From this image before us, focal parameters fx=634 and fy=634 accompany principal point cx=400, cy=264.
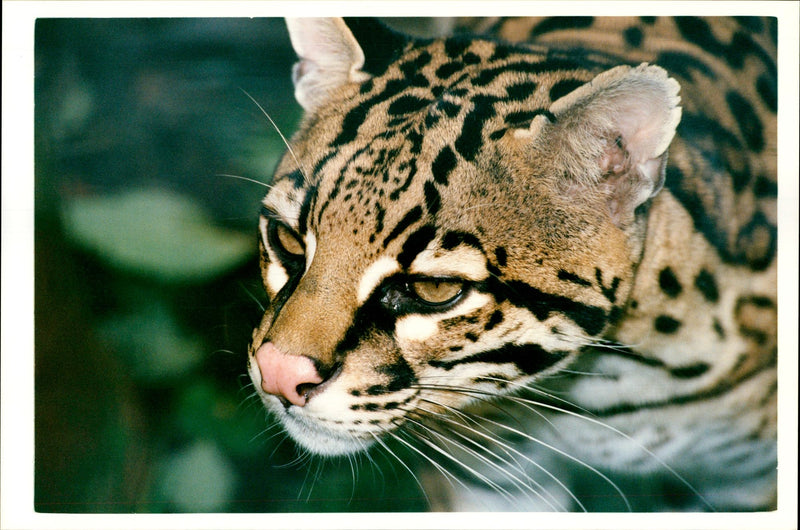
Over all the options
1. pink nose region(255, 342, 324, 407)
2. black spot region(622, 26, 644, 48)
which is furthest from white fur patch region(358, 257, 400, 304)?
black spot region(622, 26, 644, 48)

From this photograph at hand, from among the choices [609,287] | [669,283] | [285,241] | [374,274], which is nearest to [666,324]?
[669,283]

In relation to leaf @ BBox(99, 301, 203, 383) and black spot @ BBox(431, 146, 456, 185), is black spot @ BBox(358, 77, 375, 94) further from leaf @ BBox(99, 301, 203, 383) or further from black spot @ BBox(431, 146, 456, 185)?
leaf @ BBox(99, 301, 203, 383)

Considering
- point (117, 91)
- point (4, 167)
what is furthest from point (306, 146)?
point (4, 167)

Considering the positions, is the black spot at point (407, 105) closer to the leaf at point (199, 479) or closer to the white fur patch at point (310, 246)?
the white fur patch at point (310, 246)

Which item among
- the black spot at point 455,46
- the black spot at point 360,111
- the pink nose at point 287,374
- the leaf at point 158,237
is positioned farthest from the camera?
the leaf at point 158,237

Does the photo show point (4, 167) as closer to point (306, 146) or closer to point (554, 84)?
point (306, 146)

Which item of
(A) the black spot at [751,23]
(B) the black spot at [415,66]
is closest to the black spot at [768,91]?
(A) the black spot at [751,23]
